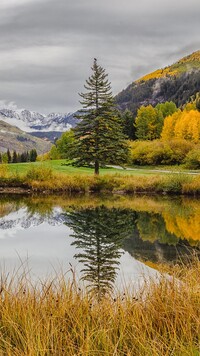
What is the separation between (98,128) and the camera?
41000 millimetres

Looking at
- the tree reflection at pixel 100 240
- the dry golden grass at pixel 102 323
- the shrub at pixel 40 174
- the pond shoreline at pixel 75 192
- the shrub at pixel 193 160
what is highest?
the shrub at pixel 193 160

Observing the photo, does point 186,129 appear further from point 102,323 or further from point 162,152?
point 102,323

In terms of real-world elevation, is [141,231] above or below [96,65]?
below

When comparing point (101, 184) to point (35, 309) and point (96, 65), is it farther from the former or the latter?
point (35, 309)

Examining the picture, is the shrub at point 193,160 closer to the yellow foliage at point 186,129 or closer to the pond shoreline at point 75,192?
the yellow foliage at point 186,129

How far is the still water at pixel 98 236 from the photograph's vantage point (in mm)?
11523

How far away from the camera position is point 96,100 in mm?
40906

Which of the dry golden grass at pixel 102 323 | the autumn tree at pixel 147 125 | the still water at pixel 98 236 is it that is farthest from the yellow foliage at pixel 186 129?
the dry golden grass at pixel 102 323

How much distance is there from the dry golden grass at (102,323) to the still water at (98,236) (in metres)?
0.52

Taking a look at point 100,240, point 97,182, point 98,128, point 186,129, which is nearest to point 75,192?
point 97,182

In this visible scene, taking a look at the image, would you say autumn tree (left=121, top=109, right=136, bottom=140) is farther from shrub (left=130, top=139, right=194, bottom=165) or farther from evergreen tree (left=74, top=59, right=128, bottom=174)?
evergreen tree (left=74, top=59, right=128, bottom=174)

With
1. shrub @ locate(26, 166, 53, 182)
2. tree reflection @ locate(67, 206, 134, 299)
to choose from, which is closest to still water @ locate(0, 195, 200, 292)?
tree reflection @ locate(67, 206, 134, 299)

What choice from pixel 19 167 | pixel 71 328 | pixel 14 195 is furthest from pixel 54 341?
pixel 19 167

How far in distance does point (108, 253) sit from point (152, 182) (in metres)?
22.5
